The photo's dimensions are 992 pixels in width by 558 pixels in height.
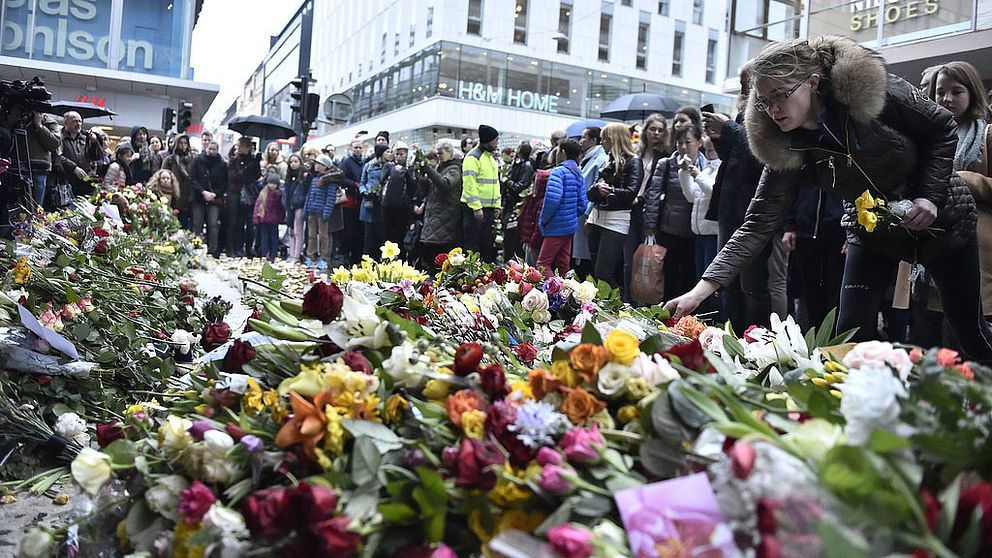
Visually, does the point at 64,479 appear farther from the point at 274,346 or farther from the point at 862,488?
the point at 862,488

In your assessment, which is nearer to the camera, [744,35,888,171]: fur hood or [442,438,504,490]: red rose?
[442,438,504,490]: red rose

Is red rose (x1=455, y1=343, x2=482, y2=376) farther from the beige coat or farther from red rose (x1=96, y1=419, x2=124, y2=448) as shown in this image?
the beige coat

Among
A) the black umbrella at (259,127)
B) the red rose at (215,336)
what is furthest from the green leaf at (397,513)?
the black umbrella at (259,127)

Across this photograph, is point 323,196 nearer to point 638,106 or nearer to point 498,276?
point 638,106

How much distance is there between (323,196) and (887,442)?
11.7 metres

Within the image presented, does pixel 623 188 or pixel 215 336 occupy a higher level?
pixel 623 188

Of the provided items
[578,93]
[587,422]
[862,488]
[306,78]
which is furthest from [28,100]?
[578,93]

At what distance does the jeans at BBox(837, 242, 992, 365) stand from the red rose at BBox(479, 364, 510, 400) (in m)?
2.13

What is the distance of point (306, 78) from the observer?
57.3 ft

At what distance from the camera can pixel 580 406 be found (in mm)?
1219

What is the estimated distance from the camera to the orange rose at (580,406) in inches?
47.7

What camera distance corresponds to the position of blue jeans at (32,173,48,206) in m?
7.44

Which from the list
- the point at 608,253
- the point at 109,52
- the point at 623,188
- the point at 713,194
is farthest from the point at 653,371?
the point at 109,52

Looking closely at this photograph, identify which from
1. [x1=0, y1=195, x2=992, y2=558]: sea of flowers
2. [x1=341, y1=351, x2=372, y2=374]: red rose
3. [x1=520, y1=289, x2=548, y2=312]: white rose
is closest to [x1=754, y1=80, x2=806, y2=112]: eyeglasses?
[x1=520, y1=289, x2=548, y2=312]: white rose
